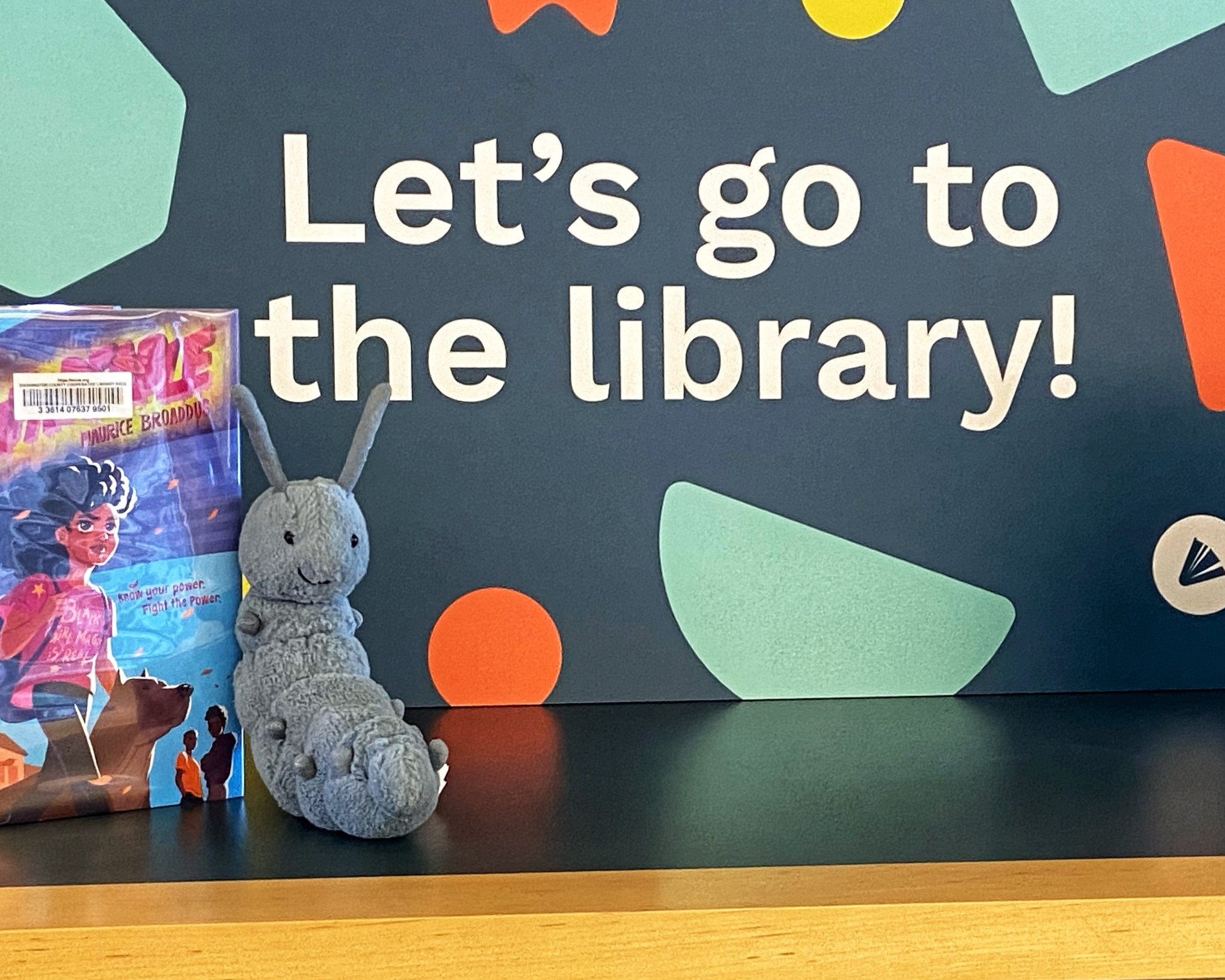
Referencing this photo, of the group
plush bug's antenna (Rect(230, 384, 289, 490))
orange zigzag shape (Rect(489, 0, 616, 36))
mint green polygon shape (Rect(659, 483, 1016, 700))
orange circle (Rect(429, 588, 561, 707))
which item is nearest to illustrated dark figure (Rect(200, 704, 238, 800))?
plush bug's antenna (Rect(230, 384, 289, 490))

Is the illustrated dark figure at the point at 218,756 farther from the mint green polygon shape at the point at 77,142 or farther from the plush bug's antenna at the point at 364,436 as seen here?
the mint green polygon shape at the point at 77,142

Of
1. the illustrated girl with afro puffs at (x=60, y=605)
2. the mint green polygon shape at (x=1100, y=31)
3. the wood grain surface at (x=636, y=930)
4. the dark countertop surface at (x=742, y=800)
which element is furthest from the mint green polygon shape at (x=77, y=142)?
the mint green polygon shape at (x=1100, y=31)

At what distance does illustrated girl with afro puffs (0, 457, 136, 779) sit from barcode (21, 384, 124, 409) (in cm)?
3

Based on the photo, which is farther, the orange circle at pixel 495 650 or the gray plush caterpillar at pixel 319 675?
the orange circle at pixel 495 650

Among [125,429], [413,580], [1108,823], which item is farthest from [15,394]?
[1108,823]

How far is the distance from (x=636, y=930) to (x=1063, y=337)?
74cm

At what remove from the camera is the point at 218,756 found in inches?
A: 34.1

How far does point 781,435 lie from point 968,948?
57 centimetres

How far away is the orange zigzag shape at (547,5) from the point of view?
3.69 feet

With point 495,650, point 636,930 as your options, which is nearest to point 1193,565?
point 495,650

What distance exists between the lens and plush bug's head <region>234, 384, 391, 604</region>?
0.86m

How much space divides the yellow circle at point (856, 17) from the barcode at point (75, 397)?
68cm

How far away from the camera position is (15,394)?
Answer: 791mm

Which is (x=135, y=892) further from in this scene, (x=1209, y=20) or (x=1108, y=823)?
(x=1209, y=20)
